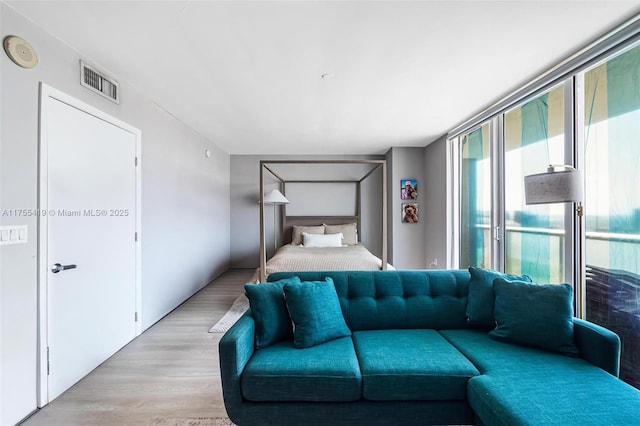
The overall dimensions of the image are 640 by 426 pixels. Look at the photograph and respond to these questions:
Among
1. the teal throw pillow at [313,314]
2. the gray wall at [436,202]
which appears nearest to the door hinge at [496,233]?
the gray wall at [436,202]

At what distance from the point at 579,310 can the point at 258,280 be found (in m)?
3.29

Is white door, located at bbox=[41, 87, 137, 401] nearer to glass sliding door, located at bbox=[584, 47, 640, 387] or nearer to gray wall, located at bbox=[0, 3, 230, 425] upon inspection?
gray wall, located at bbox=[0, 3, 230, 425]

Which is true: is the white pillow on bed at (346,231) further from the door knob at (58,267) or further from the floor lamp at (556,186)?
the door knob at (58,267)

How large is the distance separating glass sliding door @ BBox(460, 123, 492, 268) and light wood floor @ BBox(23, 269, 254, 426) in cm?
A: 336

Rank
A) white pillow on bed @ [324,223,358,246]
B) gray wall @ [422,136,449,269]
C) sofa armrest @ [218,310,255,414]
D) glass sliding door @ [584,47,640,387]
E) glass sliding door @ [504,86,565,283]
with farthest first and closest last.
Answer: white pillow on bed @ [324,223,358,246] < gray wall @ [422,136,449,269] < glass sliding door @ [504,86,565,283] < glass sliding door @ [584,47,640,387] < sofa armrest @ [218,310,255,414]

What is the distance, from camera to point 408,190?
522 centimetres

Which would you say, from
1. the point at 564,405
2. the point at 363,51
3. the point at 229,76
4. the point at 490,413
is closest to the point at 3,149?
the point at 229,76

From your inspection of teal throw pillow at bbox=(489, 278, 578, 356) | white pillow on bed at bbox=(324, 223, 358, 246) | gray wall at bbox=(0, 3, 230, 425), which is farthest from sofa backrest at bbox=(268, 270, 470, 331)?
white pillow on bed at bbox=(324, 223, 358, 246)

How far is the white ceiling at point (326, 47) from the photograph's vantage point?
1.70 metres

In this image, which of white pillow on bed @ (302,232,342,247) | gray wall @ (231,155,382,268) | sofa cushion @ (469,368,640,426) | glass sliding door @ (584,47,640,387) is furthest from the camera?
gray wall @ (231,155,382,268)

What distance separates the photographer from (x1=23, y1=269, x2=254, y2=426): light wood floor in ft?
5.81

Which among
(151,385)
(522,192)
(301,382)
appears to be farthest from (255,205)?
(301,382)

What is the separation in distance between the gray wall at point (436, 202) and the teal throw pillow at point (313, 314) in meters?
3.21

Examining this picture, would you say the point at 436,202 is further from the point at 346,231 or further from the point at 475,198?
the point at 346,231
